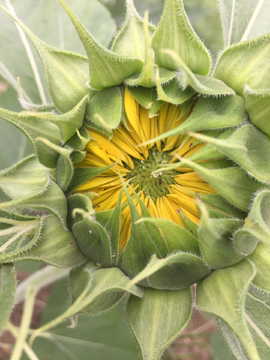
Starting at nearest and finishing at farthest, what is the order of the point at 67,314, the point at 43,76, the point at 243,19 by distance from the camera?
the point at 67,314 → the point at 243,19 → the point at 43,76

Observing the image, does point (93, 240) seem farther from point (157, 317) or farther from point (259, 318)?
point (259, 318)

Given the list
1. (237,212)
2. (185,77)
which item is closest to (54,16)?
(185,77)

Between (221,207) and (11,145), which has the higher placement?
(221,207)

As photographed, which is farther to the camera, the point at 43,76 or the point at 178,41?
the point at 43,76

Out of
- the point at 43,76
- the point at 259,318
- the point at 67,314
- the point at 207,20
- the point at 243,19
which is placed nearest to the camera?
the point at 67,314

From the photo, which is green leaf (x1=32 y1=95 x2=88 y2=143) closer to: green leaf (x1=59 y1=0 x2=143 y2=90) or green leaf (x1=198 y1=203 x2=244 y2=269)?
green leaf (x1=59 y1=0 x2=143 y2=90)

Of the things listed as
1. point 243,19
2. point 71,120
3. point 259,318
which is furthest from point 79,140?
point 243,19

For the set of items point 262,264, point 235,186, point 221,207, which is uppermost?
point 235,186
